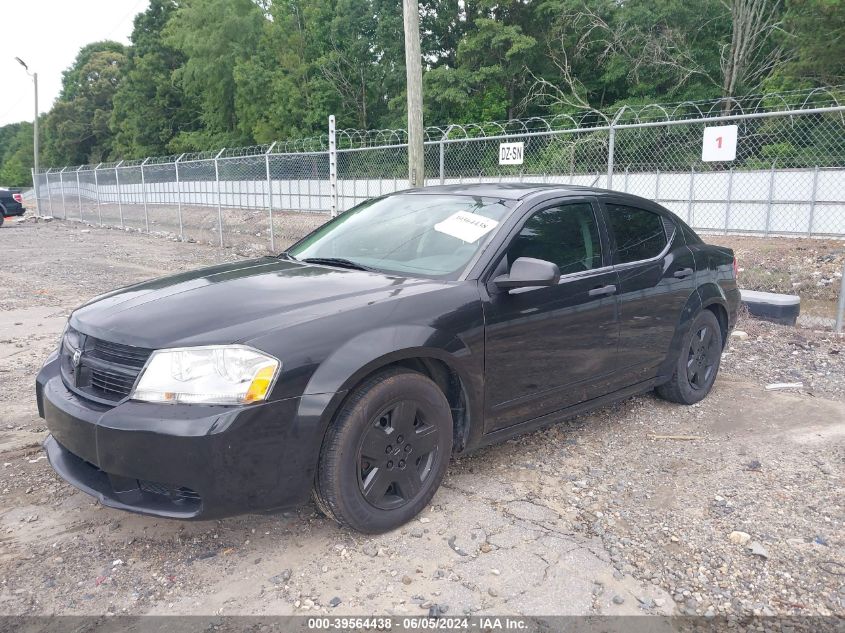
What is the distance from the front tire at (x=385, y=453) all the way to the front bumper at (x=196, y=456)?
0.13 m

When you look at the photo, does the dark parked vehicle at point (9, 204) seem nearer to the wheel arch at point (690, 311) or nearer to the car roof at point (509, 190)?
the car roof at point (509, 190)

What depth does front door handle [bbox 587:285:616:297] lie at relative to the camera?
384 centimetres

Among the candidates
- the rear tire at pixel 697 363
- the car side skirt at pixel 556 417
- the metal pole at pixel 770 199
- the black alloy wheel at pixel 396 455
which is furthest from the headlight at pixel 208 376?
the metal pole at pixel 770 199

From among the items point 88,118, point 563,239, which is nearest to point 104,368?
point 563,239

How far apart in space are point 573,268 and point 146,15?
7234 centimetres

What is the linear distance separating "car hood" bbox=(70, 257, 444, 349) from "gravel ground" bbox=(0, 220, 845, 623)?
3.15ft

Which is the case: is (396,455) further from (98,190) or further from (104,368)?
(98,190)

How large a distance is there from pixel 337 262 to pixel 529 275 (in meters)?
1.12

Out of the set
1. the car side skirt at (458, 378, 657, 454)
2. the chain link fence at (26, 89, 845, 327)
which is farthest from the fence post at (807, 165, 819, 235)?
the car side skirt at (458, 378, 657, 454)

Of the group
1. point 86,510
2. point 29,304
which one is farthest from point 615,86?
point 86,510

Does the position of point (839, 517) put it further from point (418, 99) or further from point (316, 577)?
point (418, 99)

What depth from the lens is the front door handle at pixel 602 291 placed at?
12.6 ft

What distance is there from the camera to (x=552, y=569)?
9.14ft

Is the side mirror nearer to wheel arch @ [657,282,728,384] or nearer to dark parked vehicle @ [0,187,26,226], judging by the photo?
wheel arch @ [657,282,728,384]
